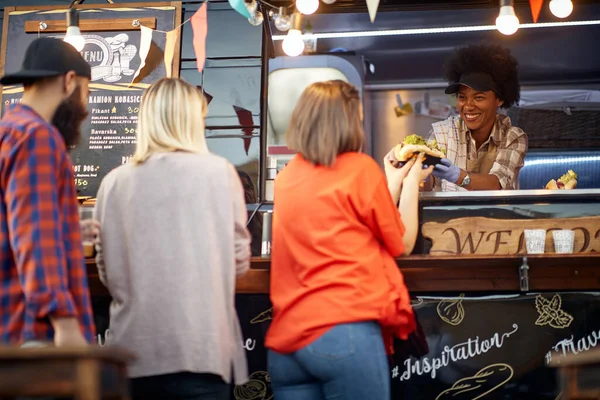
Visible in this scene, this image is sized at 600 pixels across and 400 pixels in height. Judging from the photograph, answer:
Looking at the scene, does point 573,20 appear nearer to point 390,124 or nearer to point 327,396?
point 390,124

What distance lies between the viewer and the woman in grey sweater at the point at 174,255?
2969 mm

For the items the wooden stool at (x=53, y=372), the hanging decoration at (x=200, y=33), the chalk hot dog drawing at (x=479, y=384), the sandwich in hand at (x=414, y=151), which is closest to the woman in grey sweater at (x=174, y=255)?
the wooden stool at (x=53, y=372)

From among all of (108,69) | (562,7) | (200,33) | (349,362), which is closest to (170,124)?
(349,362)

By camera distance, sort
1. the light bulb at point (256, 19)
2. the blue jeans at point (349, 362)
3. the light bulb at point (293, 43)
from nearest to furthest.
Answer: the blue jeans at point (349, 362), the light bulb at point (293, 43), the light bulb at point (256, 19)

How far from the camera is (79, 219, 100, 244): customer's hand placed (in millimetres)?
3141

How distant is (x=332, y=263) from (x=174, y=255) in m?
0.59

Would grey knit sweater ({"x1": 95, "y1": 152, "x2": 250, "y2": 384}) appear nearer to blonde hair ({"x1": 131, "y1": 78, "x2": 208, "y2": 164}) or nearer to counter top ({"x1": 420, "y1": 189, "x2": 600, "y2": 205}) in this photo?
blonde hair ({"x1": 131, "y1": 78, "x2": 208, "y2": 164})

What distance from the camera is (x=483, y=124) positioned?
6234 millimetres

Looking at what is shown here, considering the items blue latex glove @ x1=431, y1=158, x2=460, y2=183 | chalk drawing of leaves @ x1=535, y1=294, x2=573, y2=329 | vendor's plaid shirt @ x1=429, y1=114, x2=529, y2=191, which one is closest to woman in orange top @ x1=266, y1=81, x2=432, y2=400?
chalk drawing of leaves @ x1=535, y1=294, x2=573, y2=329

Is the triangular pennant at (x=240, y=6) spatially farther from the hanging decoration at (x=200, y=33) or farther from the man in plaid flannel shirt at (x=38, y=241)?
the man in plaid flannel shirt at (x=38, y=241)

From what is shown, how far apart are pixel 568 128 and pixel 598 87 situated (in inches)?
25.4

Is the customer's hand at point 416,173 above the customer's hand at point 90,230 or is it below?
above

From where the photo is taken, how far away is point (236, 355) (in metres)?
3.09

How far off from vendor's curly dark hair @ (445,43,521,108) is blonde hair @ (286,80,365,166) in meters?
3.43
